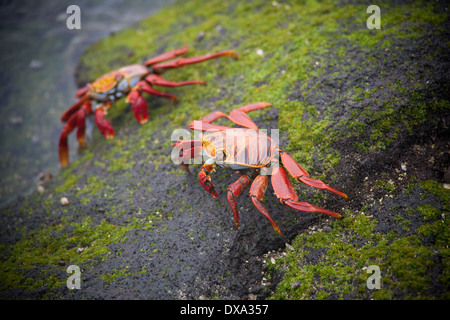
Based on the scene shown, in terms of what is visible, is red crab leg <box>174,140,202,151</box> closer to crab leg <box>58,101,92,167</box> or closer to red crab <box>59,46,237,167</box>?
red crab <box>59,46,237,167</box>

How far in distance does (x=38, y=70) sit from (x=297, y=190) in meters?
6.07

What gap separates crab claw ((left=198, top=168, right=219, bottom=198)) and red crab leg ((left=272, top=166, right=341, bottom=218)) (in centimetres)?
62

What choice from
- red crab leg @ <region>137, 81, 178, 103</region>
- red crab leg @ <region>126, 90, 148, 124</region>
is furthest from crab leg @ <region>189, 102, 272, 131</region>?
red crab leg @ <region>126, 90, 148, 124</region>

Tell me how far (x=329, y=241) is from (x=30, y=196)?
12.9 ft

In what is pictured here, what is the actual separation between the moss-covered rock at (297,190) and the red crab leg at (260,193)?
0.21m

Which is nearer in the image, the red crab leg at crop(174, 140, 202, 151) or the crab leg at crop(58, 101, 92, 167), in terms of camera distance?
the red crab leg at crop(174, 140, 202, 151)

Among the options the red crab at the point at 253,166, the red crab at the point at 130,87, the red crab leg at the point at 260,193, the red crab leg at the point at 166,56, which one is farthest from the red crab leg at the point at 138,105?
the red crab leg at the point at 260,193

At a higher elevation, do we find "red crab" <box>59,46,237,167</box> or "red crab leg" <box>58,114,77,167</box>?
"red crab" <box>59,46,237,167</box>

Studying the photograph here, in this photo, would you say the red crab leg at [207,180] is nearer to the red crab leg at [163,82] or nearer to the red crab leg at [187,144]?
the red crab leg at [187,144]

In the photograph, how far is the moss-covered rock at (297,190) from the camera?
116 inches

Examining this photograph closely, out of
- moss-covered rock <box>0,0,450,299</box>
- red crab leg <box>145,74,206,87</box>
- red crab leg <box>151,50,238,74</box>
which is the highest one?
red crab leg <box>151,50,238,74</box>

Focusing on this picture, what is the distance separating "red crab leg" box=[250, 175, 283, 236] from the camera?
10.1ft

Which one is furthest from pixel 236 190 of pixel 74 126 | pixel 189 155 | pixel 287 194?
pixel 74 126
